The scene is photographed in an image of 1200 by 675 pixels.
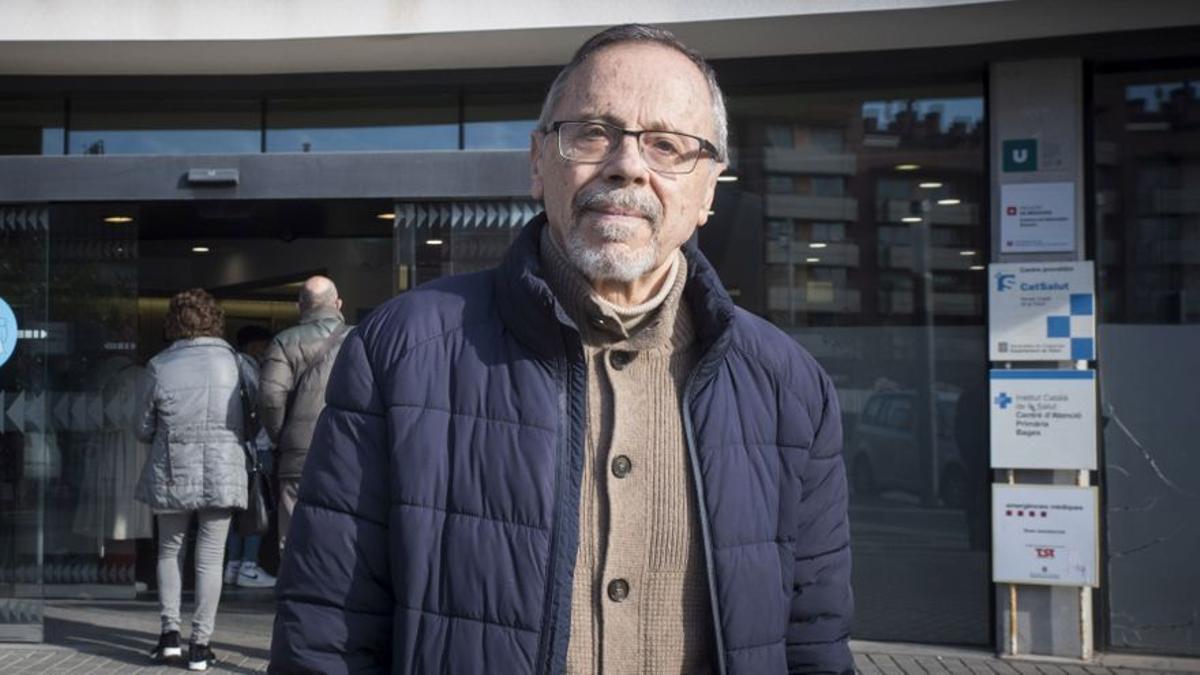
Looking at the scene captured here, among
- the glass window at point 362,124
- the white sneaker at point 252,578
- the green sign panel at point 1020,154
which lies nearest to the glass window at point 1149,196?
the green sign panel at point 1020,154

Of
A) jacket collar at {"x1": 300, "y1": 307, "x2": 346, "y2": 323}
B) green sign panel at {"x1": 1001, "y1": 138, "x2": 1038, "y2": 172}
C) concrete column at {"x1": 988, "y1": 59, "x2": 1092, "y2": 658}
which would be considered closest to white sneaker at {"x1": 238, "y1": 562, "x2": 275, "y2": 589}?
jacket collar at {"x1": 300, "y1": 307, "x2": 346, "y2": 323}

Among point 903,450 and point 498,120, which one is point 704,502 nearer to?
point 903,450

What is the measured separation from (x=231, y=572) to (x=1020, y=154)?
6252 millimetres

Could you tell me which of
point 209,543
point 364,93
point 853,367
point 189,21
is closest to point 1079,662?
point 853,367

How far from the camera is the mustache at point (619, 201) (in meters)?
2.19

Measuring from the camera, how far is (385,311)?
7.48 ft

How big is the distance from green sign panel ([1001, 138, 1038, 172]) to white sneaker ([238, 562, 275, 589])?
19.4ft

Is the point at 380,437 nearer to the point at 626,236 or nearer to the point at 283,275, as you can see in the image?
the point at 626,236

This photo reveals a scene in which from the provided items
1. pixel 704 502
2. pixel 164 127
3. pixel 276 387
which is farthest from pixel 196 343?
pixel 704 502

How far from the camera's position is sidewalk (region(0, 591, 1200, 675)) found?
790 cm

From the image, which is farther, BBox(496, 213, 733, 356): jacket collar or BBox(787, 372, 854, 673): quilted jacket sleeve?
BBox(787, 372, 854, 673): quilted jacket sleeve

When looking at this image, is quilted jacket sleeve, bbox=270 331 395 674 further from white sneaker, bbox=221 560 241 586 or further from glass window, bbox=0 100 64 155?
white sneaker, bbox=221 560 241 586

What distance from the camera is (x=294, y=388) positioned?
24.6 ft

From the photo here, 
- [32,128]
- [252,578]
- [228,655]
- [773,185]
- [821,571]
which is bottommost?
[228,655]
